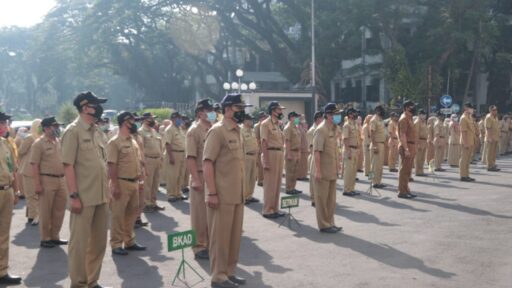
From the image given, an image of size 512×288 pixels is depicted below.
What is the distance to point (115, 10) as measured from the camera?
42.7m

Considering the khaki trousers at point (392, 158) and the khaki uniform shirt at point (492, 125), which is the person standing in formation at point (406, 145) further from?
the khaki trousers at point (392, 158)

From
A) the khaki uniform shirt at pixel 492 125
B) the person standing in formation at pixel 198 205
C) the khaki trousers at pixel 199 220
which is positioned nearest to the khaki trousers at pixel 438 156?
the khaki uniform shirt at pixel 492 125

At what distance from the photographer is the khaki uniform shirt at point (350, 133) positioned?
13.7 meters

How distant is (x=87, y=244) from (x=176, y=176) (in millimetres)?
7429

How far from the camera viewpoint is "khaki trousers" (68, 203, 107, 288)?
6105 mm

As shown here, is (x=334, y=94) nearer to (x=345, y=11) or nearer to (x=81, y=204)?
(x=345, y=11)

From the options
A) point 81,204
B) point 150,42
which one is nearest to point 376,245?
point 81,204

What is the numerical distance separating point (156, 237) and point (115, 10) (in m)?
36.1

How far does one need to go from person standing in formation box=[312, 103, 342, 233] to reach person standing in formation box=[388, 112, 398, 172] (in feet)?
24.9

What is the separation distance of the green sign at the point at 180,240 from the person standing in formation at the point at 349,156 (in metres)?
7.03

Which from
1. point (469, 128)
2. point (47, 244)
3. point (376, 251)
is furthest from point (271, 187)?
point (469, 128)

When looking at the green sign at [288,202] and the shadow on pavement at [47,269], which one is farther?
the green sign at [288,202]

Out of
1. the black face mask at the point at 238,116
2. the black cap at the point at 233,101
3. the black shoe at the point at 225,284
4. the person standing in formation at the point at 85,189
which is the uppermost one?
the black cap at the point at 233,101

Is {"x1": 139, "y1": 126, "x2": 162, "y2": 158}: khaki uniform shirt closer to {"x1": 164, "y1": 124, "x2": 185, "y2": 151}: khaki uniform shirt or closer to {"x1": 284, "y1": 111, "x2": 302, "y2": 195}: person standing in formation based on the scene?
{"x1": 164, "y1": 124, "x2": 185, "y2": 151}: khaki uniform shirt
